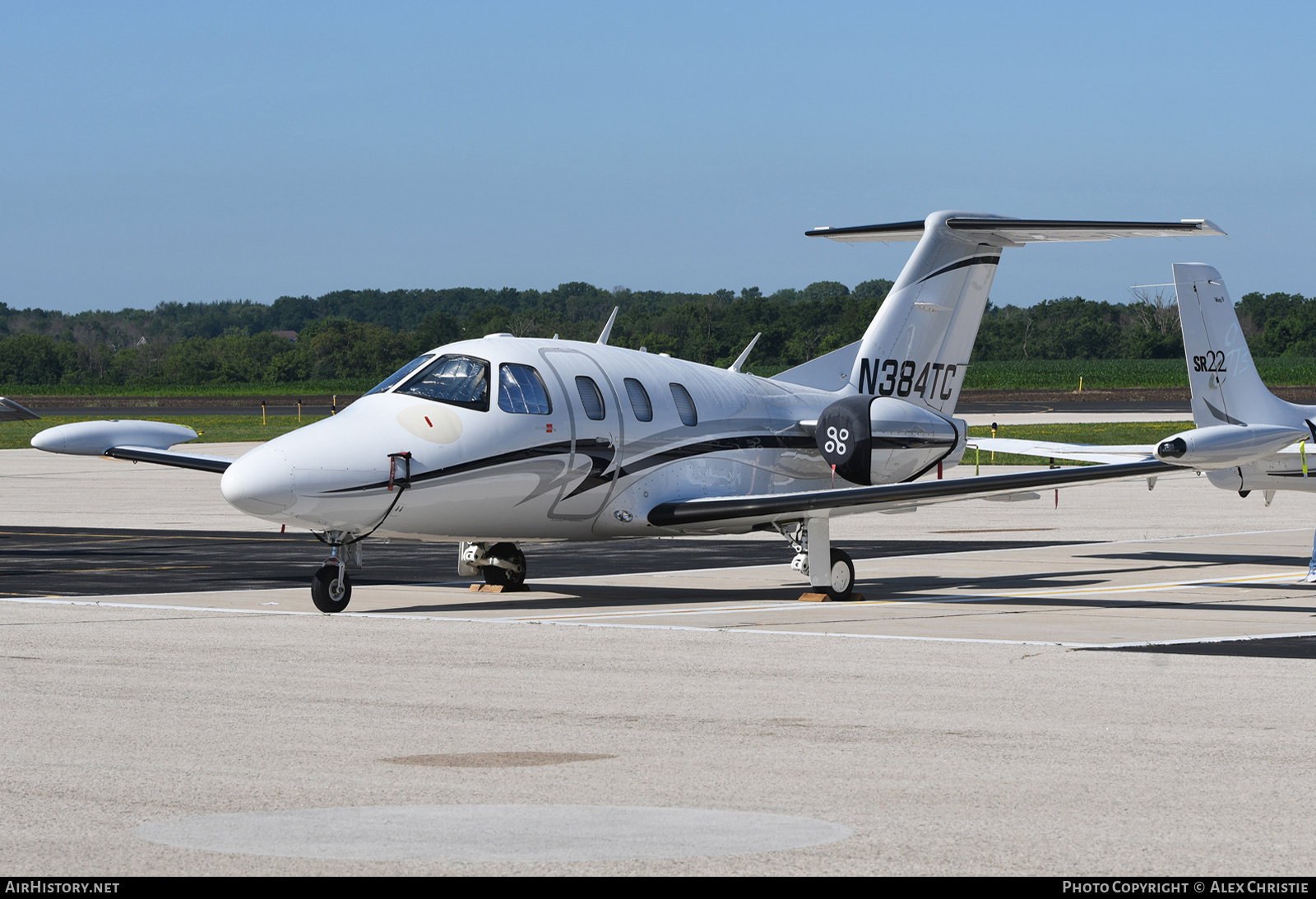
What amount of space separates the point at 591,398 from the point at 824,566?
3.34m

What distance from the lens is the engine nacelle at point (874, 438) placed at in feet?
68.7

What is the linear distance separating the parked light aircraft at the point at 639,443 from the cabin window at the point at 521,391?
2cm

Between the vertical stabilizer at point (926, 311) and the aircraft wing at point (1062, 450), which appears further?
the aircraft wing at point (1062, 450)

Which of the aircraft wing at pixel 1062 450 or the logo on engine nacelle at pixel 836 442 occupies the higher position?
the logo on engine nacelle at pixel 836 442

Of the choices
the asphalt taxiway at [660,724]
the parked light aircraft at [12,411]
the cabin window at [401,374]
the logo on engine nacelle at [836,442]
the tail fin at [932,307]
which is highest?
the tail fin at [932,307]

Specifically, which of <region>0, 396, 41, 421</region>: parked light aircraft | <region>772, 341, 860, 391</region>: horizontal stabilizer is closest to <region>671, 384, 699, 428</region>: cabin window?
<region>772, 341, 860, 391</region>: horizontal stabilizer

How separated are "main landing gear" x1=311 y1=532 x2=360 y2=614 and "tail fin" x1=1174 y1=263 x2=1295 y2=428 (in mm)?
14679

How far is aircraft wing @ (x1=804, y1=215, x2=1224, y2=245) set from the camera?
799 inches

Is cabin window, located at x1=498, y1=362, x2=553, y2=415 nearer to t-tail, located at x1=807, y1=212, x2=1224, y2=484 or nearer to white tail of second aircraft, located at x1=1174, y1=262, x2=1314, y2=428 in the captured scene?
t-tail, located at x1=807, y1=212, x2=1224, y2=484

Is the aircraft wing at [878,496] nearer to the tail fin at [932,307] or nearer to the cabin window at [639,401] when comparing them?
the cabin window at [639,401]

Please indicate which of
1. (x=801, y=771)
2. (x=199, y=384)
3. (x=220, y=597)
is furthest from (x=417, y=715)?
(x=199, y=384)

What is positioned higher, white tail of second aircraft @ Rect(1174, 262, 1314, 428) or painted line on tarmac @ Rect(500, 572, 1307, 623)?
white tail of second aircraft @ Rect(1174, 262, 1314, 428)

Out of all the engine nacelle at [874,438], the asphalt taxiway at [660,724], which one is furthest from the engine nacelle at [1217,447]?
the engine nacelle at [874,438]
